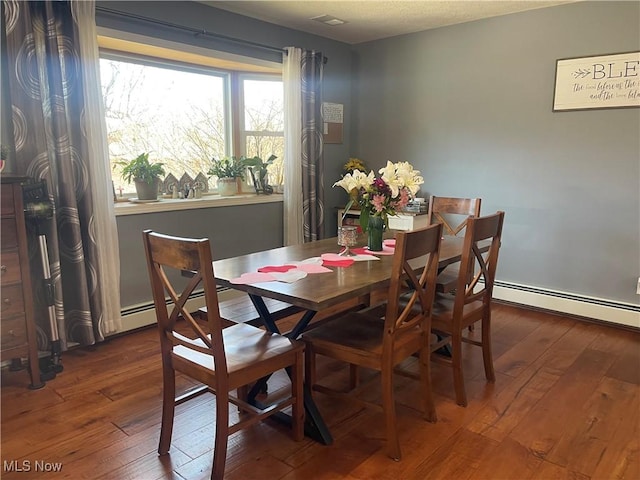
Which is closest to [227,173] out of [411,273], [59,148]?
[59,148]

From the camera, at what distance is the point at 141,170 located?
336 centimetres

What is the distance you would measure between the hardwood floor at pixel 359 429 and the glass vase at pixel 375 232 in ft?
2.54

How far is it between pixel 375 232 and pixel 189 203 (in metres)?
1.67

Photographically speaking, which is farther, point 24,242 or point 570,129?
point 570,129

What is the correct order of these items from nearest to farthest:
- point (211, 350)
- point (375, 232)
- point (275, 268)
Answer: point (211, 350)
point (275, 268)
point (375, 232)

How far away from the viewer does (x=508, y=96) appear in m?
3.79

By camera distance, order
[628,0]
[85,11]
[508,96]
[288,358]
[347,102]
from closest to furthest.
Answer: [288,358] → [85,11] → [628,0] → [508,96] → [347,102]

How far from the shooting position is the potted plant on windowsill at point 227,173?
155 inches

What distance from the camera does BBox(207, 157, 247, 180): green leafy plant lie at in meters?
3.96

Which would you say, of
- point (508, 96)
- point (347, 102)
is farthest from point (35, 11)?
point (508, 96)

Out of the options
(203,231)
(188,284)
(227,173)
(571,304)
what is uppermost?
(227,173)

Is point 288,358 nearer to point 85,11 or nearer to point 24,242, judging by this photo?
point 24,242

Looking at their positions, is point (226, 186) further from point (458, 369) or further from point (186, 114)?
point (458, 369)

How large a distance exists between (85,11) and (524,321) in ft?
12.0
